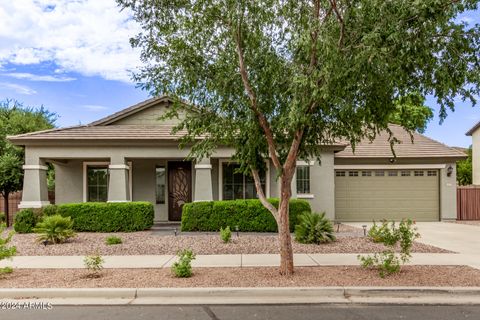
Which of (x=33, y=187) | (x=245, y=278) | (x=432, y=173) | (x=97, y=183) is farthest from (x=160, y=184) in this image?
(x=432, y=173)

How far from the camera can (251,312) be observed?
6.00m

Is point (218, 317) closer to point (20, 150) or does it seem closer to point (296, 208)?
point (296, 208)

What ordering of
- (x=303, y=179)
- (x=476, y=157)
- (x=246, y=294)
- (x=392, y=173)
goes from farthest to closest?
1. (x=476, y=157)
2. (x=392, y=173)
3. (x=303, y=179)
4. (x=246, y=294)

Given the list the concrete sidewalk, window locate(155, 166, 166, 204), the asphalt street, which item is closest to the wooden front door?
window locate(155, 166, 166, 204)

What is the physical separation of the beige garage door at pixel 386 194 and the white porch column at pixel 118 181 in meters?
9.59

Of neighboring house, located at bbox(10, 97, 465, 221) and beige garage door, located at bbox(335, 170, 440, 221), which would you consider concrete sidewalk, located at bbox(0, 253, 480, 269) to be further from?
beige garage door, located at bbox(335, 170, 440, 221)

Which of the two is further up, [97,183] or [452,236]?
[97,183]

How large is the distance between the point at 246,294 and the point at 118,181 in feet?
32.2

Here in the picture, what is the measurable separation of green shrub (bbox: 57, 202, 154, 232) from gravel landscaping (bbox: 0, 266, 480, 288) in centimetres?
575

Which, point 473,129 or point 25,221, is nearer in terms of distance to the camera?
point 25,221

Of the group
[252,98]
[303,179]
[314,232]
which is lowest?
[314,232]

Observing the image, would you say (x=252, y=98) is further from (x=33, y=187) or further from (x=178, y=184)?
(x=33, y=187)

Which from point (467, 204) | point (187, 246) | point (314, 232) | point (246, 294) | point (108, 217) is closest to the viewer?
point (246, 294)

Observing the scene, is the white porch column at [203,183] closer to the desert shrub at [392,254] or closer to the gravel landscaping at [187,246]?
the gravel landscaping at [187,246]
